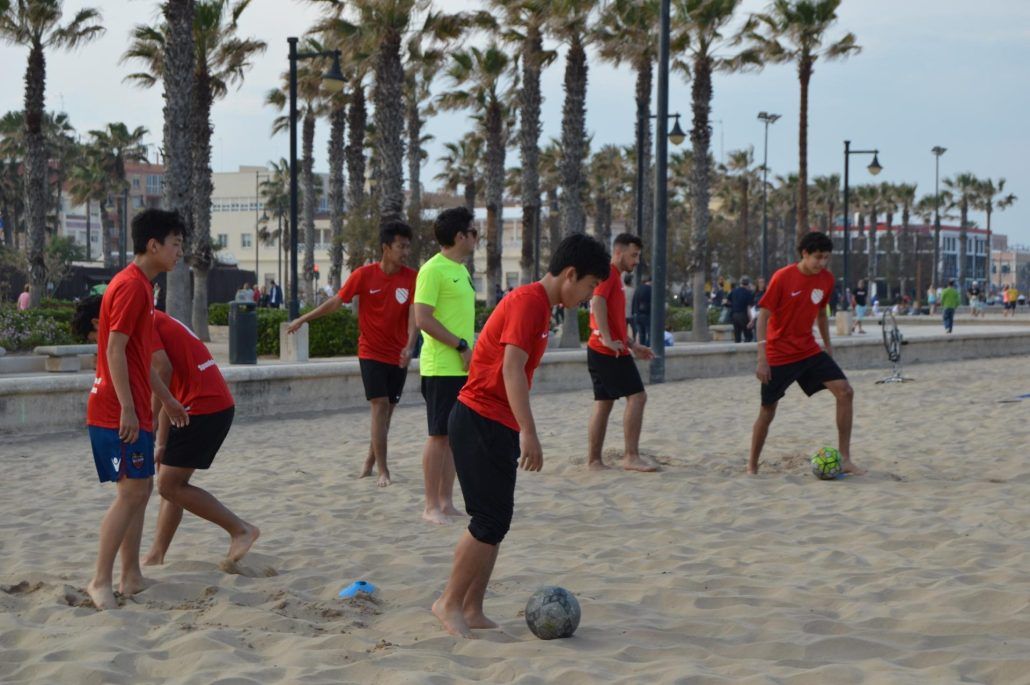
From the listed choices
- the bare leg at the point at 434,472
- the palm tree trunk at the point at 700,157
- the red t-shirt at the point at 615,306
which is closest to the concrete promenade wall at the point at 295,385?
the red t-shirt at the point at 615,306

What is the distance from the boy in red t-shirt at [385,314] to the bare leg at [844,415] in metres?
3.19

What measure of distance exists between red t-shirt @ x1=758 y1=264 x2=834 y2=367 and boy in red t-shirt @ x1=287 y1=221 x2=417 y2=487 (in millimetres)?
2671

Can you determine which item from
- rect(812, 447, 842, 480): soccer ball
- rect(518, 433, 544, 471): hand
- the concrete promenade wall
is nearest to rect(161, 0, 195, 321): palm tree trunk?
the concrete promenade wall

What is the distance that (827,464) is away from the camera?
28.9ft

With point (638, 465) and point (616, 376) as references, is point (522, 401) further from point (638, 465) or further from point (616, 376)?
point (638, 465)

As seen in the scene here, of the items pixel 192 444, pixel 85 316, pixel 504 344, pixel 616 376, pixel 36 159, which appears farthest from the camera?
pixel 36 159

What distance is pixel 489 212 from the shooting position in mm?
36438

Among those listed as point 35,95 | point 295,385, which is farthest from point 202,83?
point 295,385

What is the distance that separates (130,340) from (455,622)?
1.78m

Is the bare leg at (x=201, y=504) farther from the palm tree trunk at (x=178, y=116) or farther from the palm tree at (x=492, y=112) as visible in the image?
the palm tree at (x=492, y=112)

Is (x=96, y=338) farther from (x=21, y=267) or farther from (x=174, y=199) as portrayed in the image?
(x=21, y=267)

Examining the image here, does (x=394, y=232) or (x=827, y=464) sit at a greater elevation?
(x=394, y=232)

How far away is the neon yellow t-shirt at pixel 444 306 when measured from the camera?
283 inches

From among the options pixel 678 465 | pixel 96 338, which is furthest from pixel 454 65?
pixel 96 338
